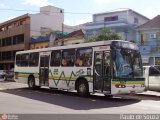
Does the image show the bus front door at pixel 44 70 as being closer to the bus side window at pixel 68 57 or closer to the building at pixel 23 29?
the bus side window at pixel 68 57

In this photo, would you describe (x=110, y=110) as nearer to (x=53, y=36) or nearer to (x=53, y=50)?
(x=53, y=50)

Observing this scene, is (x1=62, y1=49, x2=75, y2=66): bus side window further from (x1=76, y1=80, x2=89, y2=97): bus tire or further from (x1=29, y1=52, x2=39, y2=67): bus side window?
(x1=29, y1=52, x2=39, y2=67): bus side window

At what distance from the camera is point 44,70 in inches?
849

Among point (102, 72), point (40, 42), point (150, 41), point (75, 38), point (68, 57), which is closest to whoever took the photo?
point (102, 72)

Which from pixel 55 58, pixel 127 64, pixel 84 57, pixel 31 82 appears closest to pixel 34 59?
pixel 31 82

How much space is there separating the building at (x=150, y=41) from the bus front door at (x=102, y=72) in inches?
1010

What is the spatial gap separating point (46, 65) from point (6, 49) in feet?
156

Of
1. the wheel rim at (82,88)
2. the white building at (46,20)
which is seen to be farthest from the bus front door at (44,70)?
the white building at (46,20)

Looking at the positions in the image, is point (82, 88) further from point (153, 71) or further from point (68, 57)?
point (153, 71)

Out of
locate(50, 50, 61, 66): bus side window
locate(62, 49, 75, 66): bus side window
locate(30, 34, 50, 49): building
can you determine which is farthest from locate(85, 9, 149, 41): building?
locate(62, 49, 75, 66): bus side window

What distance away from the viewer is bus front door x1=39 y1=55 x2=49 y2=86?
70.0 feet

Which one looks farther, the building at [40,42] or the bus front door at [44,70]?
the building at [40,42]

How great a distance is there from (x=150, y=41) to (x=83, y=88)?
2811 cm

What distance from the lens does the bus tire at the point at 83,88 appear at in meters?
17.6
